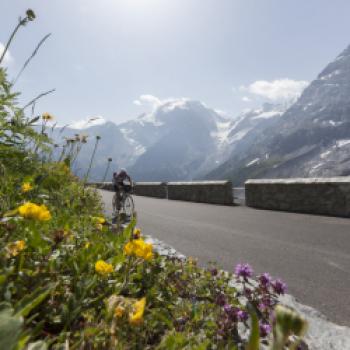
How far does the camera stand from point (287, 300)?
113 inches

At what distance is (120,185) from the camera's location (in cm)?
1081

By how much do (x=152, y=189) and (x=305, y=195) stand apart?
1474 cm

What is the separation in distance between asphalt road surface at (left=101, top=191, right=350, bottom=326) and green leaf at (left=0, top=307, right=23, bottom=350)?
302 centimetres

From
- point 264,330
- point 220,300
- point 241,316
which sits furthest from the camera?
point 220,300

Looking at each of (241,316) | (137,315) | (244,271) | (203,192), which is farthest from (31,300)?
(203,192)

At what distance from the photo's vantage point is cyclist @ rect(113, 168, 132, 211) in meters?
10.8

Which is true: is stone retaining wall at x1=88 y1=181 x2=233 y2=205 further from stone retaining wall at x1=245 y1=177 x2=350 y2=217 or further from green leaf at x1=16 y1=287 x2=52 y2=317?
green leaf at x1=16 y1=287 x2=52 y2=317

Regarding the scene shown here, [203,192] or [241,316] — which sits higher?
[203,192]

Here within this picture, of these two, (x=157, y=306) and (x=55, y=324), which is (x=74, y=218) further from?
(x=55, y=324)

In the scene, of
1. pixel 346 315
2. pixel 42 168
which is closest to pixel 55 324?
pixel 42 168

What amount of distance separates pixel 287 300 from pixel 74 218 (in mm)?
2356

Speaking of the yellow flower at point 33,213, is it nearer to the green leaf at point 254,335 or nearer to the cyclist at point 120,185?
the green leaf at point 254,335

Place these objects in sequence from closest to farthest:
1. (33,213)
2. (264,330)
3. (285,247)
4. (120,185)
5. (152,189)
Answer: (33,213) → (264,330) → (285,247) → (120,185) → (152,189)

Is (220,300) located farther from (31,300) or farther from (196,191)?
(196,191)
